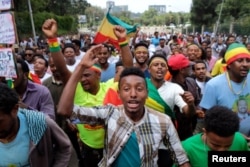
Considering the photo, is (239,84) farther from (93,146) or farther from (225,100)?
(93,146)

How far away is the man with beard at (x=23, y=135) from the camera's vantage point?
2549mm

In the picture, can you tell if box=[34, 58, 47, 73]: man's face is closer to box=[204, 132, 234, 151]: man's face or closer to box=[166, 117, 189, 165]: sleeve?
box=[166, 117, 189, 165]: sleeve

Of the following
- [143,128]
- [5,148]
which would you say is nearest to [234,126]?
[143,128]

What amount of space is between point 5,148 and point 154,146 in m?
1.00

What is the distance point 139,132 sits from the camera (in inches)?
111

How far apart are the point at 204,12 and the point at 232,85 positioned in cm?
4756

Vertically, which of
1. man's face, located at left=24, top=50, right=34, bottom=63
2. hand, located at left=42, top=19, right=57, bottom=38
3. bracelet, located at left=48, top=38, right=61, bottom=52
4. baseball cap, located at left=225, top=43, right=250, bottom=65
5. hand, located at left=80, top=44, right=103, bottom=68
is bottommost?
man's face, located at left=24, top=50, right=34, bottom=63

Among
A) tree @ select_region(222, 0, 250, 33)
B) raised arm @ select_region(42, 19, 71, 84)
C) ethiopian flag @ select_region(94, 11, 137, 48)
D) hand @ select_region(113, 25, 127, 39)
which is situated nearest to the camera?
raised arm @ select_region(42, 19, 71, 84)

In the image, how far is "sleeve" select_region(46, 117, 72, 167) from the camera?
2861 millimetres

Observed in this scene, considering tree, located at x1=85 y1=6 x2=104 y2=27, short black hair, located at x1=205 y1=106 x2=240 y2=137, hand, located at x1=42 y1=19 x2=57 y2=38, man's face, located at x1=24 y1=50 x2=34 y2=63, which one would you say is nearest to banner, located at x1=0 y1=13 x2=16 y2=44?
hand, located at x1=42 y1=19 x2=57 y2=38

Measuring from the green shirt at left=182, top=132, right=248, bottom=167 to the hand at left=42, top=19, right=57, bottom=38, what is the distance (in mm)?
1606

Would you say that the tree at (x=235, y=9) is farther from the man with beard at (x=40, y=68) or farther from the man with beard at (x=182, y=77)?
the man with beard at (x=182, y=77)

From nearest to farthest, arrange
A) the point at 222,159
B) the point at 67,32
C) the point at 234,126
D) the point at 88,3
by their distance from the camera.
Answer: the point at 222,159 < the point at 234,126 < the point at 67,32 < the point at 88,3

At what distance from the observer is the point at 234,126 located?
2611 millimetres
